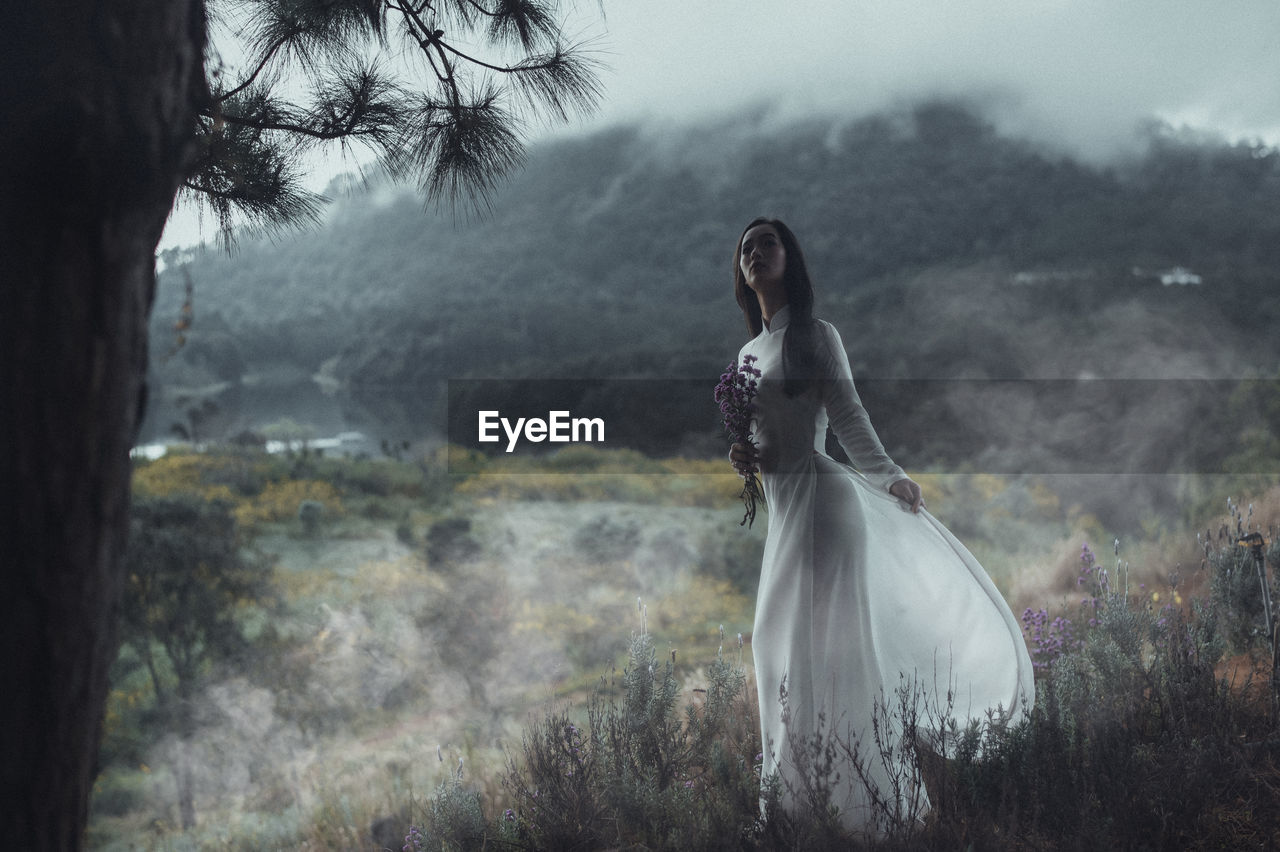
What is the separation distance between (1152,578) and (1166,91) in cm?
568

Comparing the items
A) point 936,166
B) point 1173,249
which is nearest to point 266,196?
point 1173,249

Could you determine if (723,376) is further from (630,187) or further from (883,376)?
(630,187)

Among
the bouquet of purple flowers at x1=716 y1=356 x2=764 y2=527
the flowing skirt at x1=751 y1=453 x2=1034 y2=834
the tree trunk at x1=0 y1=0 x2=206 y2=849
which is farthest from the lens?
the bouquet of purple flowers at x1=716 y1=356 x2=764 y2=527

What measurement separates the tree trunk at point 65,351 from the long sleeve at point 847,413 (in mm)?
1128

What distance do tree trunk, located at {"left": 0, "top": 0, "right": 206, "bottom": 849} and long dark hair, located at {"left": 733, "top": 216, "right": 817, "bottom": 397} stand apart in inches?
42.6

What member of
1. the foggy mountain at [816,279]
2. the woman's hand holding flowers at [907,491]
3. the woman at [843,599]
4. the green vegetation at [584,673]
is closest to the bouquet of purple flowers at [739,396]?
the woman at [843,599]

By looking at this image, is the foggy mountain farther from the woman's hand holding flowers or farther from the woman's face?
the woman's face

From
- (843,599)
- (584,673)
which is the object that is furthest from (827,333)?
(584,673)

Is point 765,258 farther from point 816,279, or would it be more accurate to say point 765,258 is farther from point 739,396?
point 816,279

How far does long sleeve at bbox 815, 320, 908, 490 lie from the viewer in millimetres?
1501

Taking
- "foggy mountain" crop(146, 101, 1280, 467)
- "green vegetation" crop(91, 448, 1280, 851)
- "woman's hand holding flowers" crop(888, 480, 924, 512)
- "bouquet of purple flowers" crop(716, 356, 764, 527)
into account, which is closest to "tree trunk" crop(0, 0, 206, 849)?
"bouquet of purple flowers" crop(716, 356, 764, 527)

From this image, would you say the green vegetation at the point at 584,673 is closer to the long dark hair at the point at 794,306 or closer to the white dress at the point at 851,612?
the white dress at the point at 851,612

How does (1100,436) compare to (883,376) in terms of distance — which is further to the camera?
(883,376)

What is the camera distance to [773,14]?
10.7 metres
